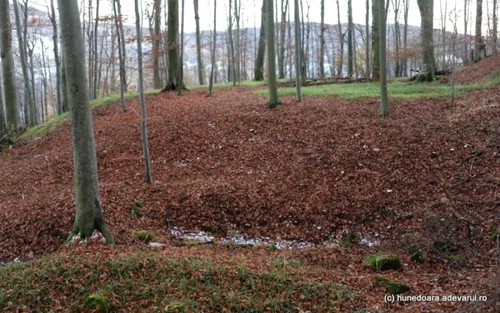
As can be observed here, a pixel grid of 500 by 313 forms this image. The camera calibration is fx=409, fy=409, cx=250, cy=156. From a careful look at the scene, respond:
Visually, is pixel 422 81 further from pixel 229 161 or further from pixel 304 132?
pixel 229 161

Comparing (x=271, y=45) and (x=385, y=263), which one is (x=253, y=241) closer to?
(x=385, y=263)

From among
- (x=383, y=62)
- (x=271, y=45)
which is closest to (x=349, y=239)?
(x=383, y=62)

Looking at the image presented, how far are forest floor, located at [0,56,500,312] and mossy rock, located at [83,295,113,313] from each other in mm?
84

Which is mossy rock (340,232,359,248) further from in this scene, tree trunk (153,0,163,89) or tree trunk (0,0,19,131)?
tree trunk (0,0,19,131)

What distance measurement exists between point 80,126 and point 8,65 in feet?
39.2

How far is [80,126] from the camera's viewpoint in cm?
545

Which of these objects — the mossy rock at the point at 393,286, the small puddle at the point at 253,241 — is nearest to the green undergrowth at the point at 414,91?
the small puddle at the point at 253,241

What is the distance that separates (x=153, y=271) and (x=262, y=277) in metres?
1.19

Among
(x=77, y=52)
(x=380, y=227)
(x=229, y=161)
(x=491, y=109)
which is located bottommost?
(x=380, y=227)

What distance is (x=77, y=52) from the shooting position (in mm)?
5309

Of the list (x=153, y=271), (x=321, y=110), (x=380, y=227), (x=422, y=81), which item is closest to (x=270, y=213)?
(x=380, y=227)

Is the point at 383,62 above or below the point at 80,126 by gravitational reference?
above

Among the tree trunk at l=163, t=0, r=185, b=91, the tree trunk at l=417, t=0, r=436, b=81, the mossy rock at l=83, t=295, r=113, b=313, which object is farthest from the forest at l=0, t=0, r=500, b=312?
the tree trunk at l=163, t=0, r=185, b=91

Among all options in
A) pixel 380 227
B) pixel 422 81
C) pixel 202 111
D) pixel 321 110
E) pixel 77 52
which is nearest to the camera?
pixel 77 52
